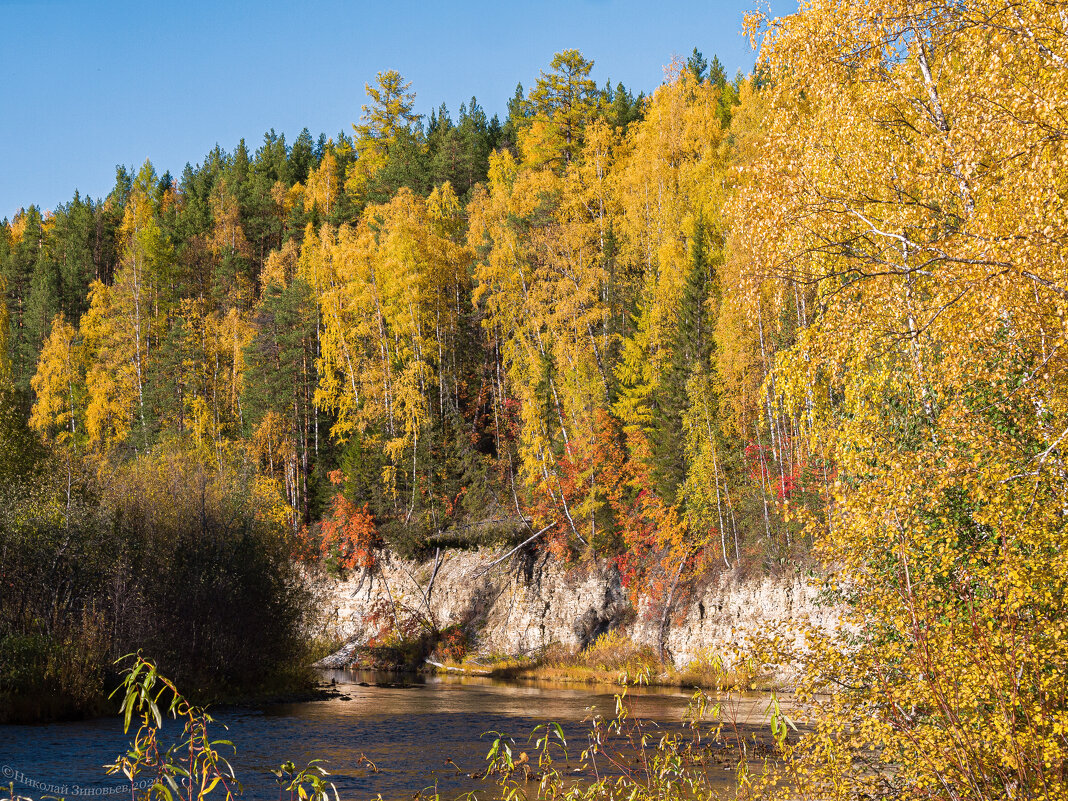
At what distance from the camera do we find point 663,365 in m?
33.5

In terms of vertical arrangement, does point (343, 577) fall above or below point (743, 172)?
below

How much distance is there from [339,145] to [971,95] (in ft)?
261

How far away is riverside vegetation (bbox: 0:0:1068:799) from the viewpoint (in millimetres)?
7316

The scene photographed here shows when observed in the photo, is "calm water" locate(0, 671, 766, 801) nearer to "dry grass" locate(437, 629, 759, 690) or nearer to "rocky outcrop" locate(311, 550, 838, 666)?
"dry grass" locate(437, 629, 759, 690)

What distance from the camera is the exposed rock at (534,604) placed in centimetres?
3067

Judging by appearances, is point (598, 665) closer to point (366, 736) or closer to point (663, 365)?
point (663, 365)

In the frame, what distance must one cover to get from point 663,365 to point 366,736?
735 inches

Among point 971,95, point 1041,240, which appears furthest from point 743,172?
point 1041,240

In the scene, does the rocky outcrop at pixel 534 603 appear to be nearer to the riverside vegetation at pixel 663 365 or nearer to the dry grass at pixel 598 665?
the dry grass at pixel 598 665

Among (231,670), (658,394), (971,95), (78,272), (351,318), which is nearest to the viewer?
(971,95)

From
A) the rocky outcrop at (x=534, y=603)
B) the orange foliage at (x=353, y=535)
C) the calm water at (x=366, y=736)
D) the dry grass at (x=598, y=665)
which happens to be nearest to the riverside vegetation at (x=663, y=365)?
the orange foliage at (x=353, y=535)

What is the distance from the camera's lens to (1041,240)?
6.39 meters

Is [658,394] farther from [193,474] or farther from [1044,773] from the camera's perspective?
[1044,773]

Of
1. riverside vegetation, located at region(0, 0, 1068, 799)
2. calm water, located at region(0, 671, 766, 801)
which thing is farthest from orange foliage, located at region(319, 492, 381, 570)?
calm water, located at region(0, 671, 766, 801)
